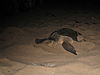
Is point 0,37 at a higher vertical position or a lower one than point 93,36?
lower

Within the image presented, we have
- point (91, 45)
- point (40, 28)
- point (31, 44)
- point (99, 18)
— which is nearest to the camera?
point (91, 45)

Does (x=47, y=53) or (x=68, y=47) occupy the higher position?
(x=68, y=47)

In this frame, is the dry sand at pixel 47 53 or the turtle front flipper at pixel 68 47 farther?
the turtle front flipper at pixel 68 47

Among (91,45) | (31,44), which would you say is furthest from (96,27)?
(31,44)

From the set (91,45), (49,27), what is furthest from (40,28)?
(91,45)

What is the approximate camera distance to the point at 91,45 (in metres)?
3.62

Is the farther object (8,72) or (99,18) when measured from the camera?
(99,18)

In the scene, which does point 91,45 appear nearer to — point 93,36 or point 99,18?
point 93,36

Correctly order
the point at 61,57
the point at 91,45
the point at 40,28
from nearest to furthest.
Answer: the point at 61,57 → the point at 91,45 → the point at 40,28

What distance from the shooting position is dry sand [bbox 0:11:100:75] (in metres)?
2.77

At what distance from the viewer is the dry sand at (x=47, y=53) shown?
2.77 m

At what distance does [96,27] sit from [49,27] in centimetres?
131

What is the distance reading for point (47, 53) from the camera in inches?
136

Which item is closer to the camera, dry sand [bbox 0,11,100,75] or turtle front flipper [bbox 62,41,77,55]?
dry sand [bbox 0,11,100,75]
